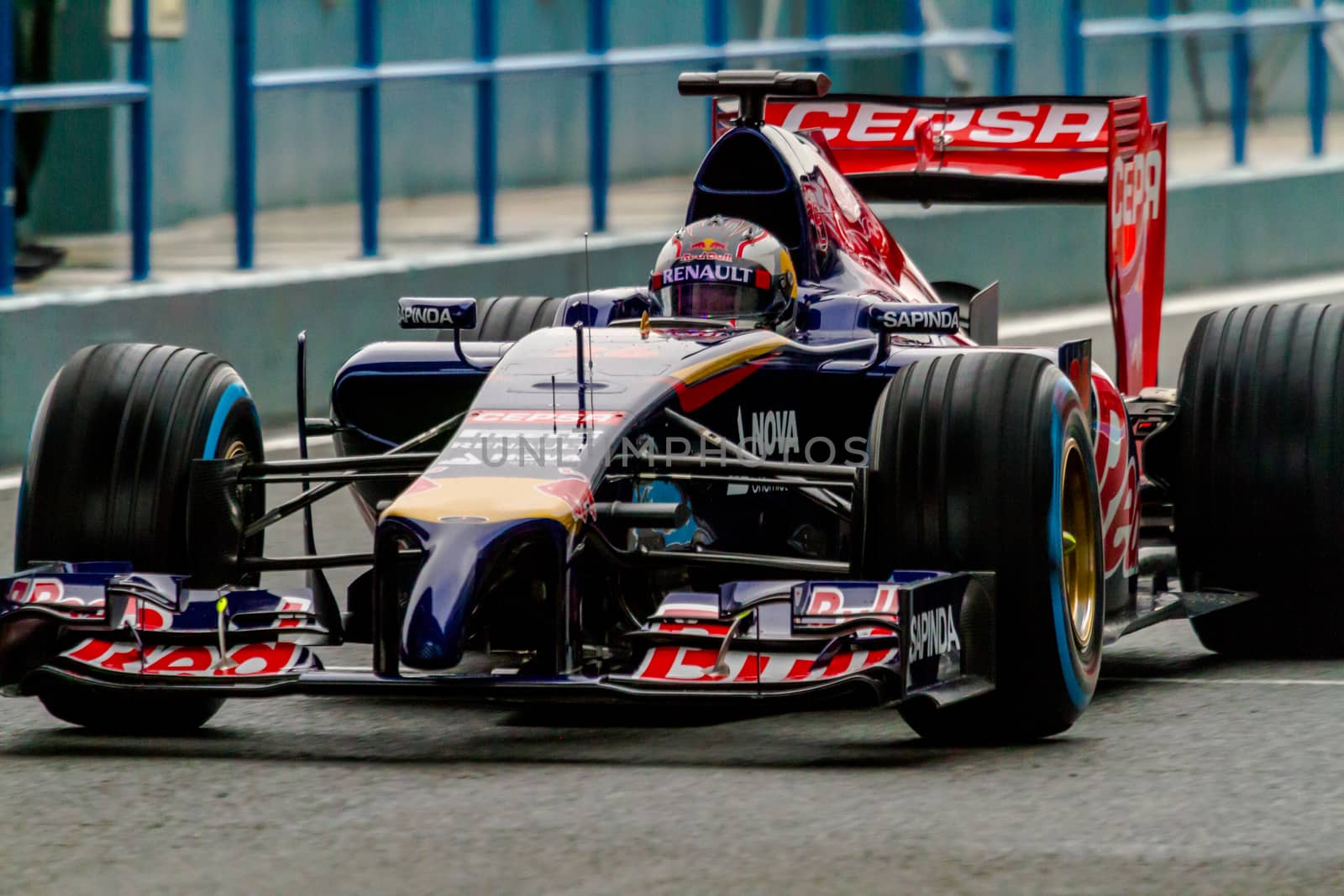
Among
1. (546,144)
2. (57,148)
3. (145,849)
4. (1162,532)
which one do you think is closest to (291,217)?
(57,148)

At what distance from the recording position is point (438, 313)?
805 cm

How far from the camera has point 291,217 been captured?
56.1ft

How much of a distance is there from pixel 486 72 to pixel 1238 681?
9030 mm

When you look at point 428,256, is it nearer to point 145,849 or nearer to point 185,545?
point 185,545

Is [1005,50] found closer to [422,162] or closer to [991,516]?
[422,162]

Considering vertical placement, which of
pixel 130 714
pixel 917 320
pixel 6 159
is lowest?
pixel 130 714

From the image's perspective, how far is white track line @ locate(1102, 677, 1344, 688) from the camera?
25.5 feet

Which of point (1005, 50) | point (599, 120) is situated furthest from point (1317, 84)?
point (599, 120)

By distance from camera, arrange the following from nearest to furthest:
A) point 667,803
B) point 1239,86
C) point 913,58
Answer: point 667,803 → point 913,58 → point 1239,86

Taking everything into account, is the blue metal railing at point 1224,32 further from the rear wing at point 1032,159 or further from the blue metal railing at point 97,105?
the rear wing at point 1032,159

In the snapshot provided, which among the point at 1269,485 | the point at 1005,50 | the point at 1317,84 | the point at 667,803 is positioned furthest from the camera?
the point at 1317,84

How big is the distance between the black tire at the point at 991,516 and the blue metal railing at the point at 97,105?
6.68 metres

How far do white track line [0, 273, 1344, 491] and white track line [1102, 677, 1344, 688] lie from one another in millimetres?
8674

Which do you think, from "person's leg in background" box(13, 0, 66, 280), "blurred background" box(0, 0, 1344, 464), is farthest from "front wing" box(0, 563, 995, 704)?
"person's leg in background" box(13, 0, 66, 280)
